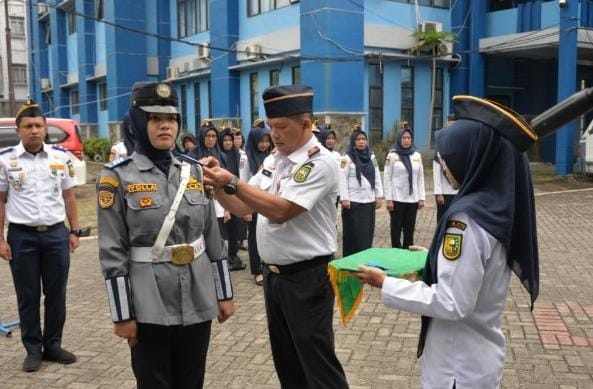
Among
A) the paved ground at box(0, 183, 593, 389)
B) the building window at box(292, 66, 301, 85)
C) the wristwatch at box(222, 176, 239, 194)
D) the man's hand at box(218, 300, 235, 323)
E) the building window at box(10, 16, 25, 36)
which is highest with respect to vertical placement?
the building window at box(10, 16, 25, 36)

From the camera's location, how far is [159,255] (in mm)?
2824

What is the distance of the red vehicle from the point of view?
15.6m

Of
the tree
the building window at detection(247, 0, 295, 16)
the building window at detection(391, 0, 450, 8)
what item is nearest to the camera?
the tree

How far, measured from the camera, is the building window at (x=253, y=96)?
22344 mm

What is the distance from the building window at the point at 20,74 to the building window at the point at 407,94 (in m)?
40.9

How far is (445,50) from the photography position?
795 inches

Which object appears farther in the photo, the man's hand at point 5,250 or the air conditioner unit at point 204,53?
the air conditioner unit at point 204,53

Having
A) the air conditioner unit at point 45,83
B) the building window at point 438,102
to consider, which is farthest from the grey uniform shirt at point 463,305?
the air conditioner unit at point 45,83

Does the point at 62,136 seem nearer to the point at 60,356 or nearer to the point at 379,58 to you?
the point at 379,58

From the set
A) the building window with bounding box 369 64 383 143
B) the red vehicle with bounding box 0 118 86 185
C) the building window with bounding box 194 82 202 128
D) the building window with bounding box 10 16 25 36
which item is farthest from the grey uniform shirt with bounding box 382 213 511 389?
the building window with bounding box 10 16 25 36

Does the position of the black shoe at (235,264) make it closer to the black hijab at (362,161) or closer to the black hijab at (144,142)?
the black hijab at (362,161)

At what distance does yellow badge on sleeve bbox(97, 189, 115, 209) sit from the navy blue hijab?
4.86 feet

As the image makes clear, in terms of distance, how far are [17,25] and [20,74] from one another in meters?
4.11

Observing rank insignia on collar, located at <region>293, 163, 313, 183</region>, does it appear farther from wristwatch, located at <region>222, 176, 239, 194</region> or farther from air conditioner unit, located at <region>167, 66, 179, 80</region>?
air conditioner unit, located at <region>167, 66, 179, 80</region>
